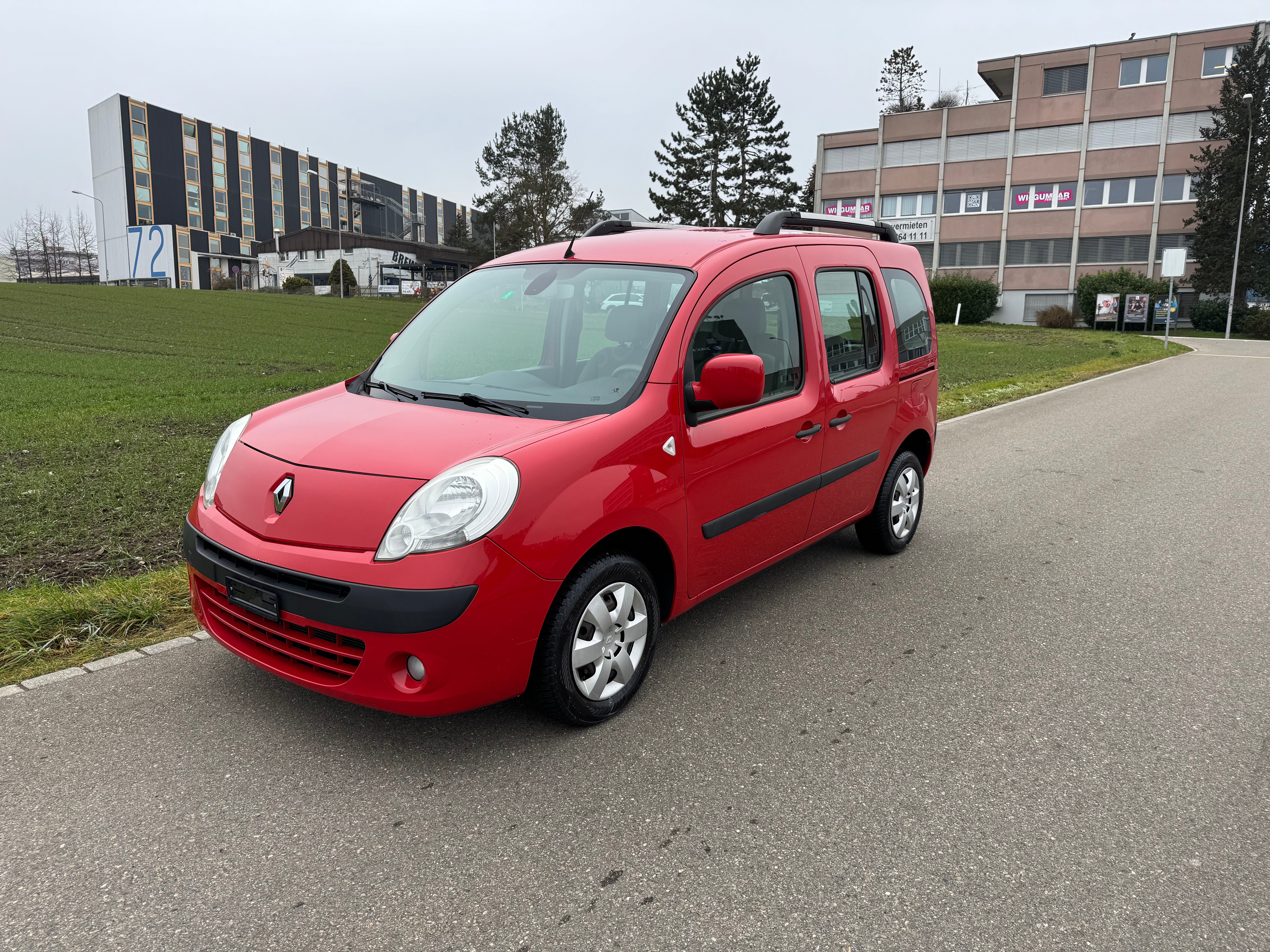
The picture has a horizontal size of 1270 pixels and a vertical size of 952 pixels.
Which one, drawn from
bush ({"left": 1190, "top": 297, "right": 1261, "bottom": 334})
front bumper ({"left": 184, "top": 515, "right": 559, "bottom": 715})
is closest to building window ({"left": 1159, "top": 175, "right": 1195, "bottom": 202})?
bush ({"left": 1190, "top": 297, "right": 1261, "bottom": 334})

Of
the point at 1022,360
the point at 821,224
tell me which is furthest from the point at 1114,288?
the point at 821,224

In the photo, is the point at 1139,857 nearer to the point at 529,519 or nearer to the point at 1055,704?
the point at 1055,704

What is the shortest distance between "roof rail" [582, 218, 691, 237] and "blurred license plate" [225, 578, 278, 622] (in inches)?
96.1

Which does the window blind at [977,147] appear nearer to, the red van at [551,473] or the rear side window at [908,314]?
the rear side window at [908,314]

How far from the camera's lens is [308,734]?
322 cm

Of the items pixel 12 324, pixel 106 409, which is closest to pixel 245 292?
pixel 12 324

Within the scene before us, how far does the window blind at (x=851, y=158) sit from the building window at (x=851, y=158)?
0.6 inches

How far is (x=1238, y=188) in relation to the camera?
47.2m

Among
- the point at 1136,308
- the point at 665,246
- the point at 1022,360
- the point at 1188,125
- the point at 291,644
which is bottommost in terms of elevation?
the point at 291,644

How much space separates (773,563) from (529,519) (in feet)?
6.45

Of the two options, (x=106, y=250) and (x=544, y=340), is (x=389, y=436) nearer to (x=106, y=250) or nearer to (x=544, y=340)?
(x=544, y=340)

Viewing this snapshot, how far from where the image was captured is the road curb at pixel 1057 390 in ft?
38.7

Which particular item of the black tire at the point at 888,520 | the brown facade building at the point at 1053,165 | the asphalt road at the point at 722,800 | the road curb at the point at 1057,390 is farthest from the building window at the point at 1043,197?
the asphalt road at the point at 722,800

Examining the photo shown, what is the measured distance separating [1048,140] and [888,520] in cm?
5932
